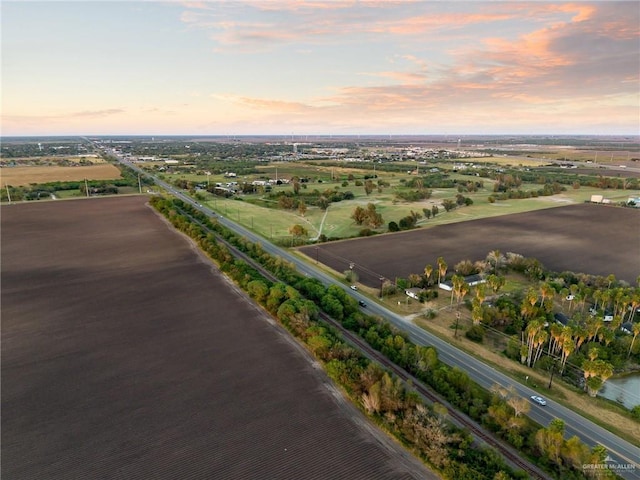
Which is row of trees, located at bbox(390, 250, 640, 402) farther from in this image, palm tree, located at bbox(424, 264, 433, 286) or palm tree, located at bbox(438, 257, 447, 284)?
palm tree, located at bbox(438, 257, 447, 284)

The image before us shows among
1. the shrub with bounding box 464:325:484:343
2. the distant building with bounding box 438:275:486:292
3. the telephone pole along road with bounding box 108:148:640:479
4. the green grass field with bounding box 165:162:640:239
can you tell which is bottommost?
the telephone pole along road with bounding box 108:148:640:479

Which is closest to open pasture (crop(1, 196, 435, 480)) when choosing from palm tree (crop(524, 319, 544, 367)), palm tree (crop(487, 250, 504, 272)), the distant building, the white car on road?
the white car on road

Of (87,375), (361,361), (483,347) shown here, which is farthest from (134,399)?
(483,347)

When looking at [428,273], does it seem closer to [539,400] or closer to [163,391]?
[539,400]

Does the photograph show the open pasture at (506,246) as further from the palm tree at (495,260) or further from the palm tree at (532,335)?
the palm tree at (532,335)

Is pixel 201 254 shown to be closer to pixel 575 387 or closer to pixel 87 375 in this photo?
pixel 87 375

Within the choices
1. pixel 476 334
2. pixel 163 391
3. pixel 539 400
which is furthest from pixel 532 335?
pixel 163 391

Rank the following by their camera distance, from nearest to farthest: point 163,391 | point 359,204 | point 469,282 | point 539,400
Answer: point 539,400 < point 163,391 < point 469,282 < point 359,204
